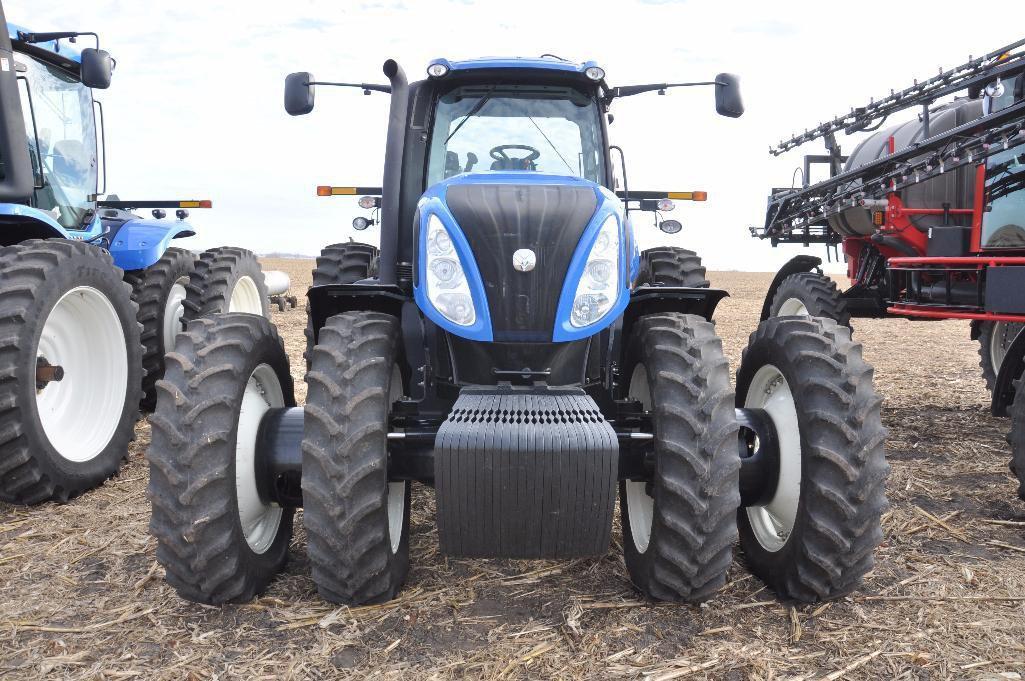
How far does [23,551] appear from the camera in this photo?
13.2 ft

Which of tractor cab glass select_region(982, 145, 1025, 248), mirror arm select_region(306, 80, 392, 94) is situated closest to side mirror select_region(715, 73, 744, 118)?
mirror arm select_region(306, 80, 392, 94)

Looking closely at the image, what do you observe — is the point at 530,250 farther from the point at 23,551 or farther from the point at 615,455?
the point at 23,551

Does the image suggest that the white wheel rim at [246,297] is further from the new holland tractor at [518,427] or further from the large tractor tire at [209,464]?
the large tractor tire at [209,464]

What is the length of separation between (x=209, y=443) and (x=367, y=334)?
715 mm

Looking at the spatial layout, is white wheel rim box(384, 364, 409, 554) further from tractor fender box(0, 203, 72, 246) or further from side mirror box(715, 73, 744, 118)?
tractor fender box(0, 203, 72, 246)

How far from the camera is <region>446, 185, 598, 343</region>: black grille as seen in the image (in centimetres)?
317

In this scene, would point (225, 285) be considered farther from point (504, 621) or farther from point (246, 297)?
point (504, 621)

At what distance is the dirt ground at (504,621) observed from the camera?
2881 mm

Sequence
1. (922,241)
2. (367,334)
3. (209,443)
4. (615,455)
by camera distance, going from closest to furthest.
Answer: (615,455)
(209,443)
(367,334)
(922,241)

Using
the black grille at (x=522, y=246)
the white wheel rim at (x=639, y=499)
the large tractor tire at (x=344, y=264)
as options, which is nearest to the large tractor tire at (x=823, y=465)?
the white wheel rim at (x=639, y=499)

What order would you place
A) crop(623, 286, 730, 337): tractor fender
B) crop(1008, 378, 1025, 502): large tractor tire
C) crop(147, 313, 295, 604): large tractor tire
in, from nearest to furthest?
crop(147, 313, 295, 604): large tractor tire
crop(623, 286, 730, 337): tractor fender
crop(1008, 378, 1025, 502): large tractor tire

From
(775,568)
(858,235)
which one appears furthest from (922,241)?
(775,568)

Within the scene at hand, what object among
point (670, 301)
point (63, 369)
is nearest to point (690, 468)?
point (670, 301)

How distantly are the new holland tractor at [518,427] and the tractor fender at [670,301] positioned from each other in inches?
0.5
